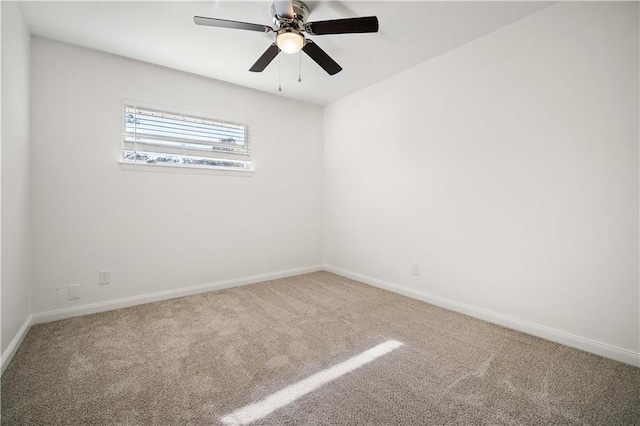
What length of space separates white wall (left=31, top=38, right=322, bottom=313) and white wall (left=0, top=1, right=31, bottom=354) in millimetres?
164

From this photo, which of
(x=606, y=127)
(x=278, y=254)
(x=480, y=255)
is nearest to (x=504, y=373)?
(x=480, y=255)

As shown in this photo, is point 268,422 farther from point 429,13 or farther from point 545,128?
point 429,13

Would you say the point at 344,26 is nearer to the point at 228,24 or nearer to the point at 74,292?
the point at 228,24

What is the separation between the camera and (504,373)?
1729 mm

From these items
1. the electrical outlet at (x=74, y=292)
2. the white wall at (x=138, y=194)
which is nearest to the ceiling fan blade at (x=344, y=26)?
the white wall at (x=138, y=194)

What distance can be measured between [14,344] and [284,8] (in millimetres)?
2833

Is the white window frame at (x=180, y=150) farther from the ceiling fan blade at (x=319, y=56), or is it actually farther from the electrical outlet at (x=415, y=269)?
the electrical outlet at (x=415, y=269)

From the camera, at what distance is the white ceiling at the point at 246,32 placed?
2055 millimetres

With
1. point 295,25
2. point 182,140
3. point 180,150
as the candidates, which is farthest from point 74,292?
point 295,25

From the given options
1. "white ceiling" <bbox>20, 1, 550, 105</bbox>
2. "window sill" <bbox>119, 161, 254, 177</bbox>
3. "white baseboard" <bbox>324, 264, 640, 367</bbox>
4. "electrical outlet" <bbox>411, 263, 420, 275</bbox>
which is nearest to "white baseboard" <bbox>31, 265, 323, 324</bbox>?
"window sill" <bbox>119, 161, 254, 177</bbox>

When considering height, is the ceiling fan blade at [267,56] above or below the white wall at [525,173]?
above

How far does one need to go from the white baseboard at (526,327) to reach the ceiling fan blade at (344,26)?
2.41 metres

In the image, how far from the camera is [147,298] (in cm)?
289

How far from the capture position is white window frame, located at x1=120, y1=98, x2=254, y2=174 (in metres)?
2.79
